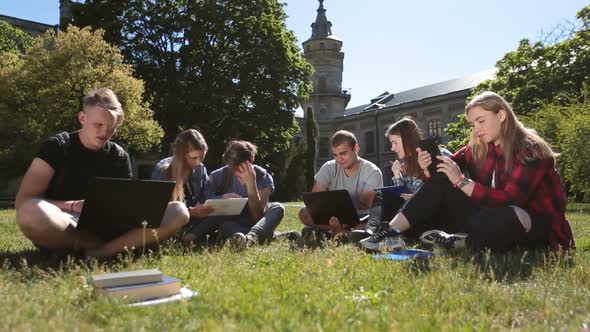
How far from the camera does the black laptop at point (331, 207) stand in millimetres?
4707

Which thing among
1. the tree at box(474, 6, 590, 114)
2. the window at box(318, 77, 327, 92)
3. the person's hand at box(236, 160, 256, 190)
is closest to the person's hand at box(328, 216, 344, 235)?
the person's hand at box(236, 160, 256, 190)

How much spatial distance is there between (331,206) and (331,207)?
13 millimetres

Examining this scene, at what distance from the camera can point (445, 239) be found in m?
3.68

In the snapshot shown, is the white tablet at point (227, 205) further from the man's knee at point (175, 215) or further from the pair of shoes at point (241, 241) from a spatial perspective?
the man's knee at point (175, 215)

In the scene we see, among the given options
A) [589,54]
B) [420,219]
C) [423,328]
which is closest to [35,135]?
[420,219]

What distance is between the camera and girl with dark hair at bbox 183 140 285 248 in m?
4.43

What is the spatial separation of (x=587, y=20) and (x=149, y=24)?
17206 mm

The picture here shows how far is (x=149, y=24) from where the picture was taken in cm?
1912

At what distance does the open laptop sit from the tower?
126 ft

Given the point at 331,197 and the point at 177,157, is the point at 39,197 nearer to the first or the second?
the point at 177,157

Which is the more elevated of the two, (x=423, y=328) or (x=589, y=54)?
(x=589, y=54)

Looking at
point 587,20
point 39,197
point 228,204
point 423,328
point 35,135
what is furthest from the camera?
point 587,20

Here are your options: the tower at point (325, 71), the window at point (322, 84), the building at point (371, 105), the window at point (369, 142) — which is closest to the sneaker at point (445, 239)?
the building at point (371, 105)

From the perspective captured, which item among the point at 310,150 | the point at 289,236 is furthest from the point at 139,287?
the point at 310,150
